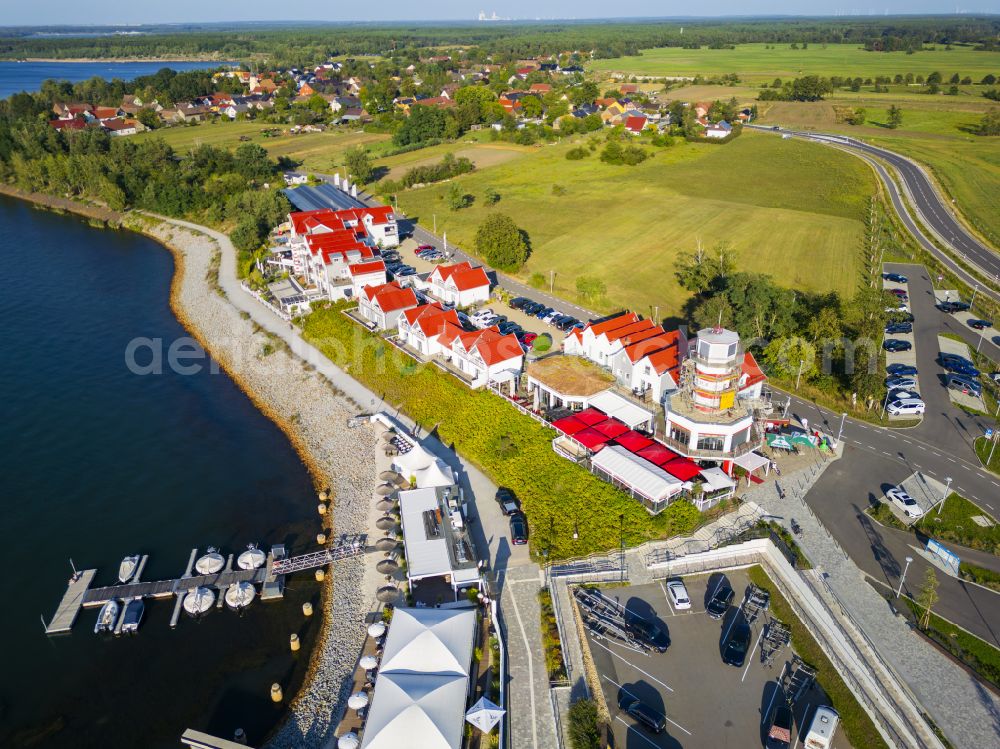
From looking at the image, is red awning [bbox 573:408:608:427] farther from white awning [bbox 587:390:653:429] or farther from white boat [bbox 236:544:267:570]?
white boat [bbox 236:544:267:570]

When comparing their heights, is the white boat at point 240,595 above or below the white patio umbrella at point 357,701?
below

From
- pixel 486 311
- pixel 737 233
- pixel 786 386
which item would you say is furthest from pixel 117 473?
pixel 737 233

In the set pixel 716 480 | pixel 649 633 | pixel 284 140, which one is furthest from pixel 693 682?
pixel 284 140

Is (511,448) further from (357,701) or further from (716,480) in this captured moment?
(357,701)

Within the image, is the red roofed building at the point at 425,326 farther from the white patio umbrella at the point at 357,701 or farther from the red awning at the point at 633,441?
the white patio umbrella at the point at 357,701

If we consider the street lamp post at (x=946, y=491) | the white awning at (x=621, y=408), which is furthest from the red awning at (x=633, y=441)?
the street lamp post at (x=946, y=491)

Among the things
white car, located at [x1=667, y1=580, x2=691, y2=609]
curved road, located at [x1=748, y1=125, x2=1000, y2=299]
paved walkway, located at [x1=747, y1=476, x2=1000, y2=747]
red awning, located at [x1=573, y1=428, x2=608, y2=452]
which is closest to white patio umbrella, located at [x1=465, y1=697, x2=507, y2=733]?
white car, located at [x1=667, y1=580, x2=691, y2=609]
